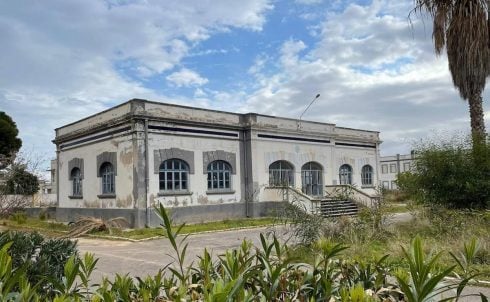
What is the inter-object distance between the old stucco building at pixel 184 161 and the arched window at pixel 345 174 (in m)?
1.25

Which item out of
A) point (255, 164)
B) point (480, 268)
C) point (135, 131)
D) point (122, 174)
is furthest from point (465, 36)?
point (122, 174)

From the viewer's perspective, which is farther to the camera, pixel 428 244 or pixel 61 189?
pixel 61 189

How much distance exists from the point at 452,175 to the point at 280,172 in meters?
12.4

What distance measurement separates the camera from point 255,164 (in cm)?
2358

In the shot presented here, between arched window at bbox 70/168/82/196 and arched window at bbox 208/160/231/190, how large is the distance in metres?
7.59

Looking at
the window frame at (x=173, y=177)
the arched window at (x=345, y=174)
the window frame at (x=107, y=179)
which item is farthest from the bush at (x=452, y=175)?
the arched window at (x=345, y=174)

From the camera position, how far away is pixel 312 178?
2722 centimetres

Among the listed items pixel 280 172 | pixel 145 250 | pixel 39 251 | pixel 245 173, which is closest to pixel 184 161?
pixel 245 173

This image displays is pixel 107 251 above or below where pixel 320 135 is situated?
below

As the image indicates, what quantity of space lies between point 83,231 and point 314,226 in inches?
451

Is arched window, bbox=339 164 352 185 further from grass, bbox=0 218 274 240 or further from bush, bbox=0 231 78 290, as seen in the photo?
bush, bbox=0 231 78 290

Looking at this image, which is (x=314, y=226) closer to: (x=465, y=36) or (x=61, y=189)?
(x=465, y=36)

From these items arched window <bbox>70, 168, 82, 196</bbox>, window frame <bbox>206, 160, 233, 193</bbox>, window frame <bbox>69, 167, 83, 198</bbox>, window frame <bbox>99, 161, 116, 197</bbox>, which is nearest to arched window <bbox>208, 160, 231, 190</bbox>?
window frame <bbox>206, 160, 233, 193</bbox>

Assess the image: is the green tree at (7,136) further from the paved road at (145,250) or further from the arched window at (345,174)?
the arched window at (345,174)
